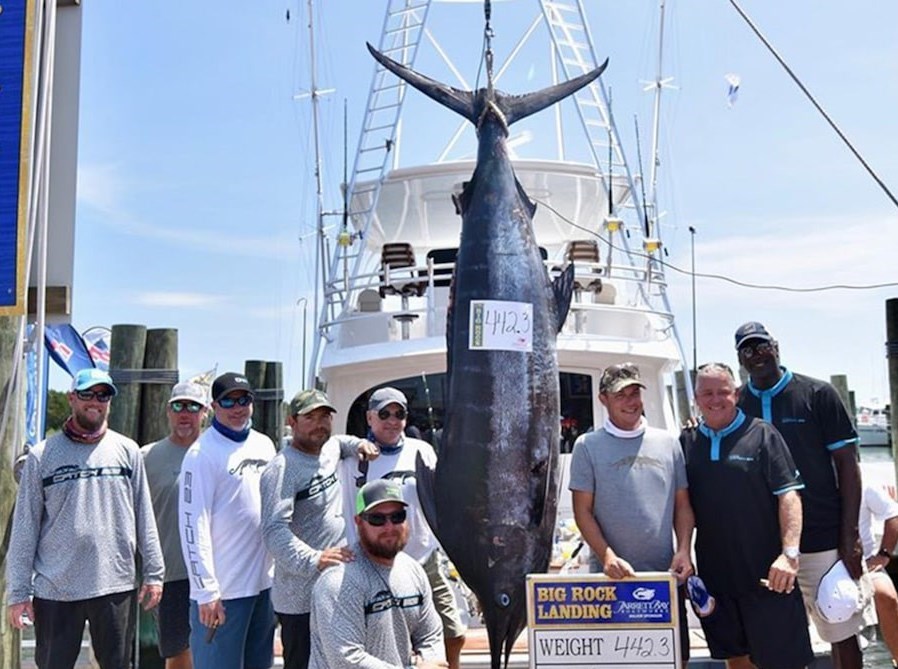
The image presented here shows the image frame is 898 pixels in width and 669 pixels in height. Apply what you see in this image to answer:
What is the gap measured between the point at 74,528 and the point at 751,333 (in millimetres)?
2167

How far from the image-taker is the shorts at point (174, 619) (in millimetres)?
3152

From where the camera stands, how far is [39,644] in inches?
103

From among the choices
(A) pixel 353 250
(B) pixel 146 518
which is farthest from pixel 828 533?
(A) pixel 353 250

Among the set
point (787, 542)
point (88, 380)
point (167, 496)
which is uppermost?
point (88, 380)

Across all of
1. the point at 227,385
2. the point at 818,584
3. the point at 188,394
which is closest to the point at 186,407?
the point at 188,394

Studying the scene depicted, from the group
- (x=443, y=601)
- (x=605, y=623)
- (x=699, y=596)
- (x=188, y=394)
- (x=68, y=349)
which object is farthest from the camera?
(x=68, y=349)

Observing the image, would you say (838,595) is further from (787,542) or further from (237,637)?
(237,637)

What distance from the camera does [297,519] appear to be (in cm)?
257

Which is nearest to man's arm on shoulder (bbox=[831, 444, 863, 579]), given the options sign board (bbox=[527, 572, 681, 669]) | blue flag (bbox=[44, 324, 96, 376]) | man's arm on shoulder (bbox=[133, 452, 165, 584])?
sign board (bbox=[527, 572, 681, 669])

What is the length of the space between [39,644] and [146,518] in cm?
46

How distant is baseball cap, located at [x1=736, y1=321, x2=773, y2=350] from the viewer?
9.02 ft

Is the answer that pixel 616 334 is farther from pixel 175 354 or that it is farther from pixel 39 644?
pixel 39 644

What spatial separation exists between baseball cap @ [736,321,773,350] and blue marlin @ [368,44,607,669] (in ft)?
2.02

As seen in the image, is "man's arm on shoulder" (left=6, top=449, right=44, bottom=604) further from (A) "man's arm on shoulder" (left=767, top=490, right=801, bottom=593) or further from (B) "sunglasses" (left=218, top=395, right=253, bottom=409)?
(A) "man's arm on shoulder" (left=767, top=490, right=801, bottom=593)
